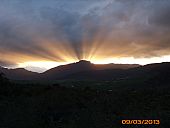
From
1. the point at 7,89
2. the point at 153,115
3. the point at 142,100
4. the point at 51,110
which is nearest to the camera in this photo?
the point at 153,115

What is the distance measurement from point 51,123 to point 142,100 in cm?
1058

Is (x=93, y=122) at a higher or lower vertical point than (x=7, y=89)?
lower

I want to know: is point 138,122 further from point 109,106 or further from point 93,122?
point 109,106

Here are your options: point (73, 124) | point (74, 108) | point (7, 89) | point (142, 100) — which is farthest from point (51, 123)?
point (7, 89)

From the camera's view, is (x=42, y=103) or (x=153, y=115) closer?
(x=153, y=115)

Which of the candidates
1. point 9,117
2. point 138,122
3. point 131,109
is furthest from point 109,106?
point 9,117

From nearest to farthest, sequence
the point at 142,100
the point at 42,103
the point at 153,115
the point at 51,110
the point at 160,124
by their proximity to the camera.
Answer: the point at 160,124 → the point at 153,115 → the point at 51,110 → the point at 42,103 → the point at 142,100

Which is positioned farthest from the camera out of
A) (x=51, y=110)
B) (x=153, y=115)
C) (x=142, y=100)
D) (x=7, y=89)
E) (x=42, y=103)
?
(x=7, y=89)

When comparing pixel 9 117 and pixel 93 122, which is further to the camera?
pixel 9 117

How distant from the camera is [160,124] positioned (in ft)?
50.6

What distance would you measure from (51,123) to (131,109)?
18.5 ft

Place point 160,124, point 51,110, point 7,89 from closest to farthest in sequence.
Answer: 1. point 160,124
2. point 51,110
3. point 7,89

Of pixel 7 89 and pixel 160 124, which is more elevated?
pixel 7 89

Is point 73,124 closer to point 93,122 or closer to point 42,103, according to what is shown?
point 93,122
